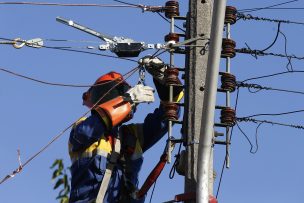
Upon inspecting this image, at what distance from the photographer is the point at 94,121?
8.77 meters

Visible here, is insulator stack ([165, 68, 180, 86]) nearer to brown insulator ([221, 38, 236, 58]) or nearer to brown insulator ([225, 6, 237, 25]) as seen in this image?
brown insulator ([221, 38, 236, 58])

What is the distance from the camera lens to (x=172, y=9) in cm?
901

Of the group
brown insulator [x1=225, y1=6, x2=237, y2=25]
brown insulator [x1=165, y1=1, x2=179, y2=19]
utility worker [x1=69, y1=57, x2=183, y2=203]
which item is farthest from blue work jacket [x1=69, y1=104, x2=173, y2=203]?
brown insulator [x1=225, y1=6, x2=237, y2=25]

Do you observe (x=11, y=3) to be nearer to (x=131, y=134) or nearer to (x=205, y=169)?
(x=131, y=134)

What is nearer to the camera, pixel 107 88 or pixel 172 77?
pixel 172 77

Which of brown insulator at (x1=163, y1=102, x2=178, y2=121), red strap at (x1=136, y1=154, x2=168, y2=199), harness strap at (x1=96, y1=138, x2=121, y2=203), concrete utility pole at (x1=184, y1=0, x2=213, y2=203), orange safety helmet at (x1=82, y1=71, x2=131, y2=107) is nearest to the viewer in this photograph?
concrete utility pole at (x1=184, y1=0, x2=213, y2=203)

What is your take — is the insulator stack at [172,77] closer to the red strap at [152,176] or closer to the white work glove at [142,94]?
the white work glove at [142,94]

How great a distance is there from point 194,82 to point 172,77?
32 centimetres

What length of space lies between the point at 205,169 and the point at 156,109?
1.79 m

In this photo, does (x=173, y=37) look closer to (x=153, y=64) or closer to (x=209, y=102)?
(x=153, y=64)

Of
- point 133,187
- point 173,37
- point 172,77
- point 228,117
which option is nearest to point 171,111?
point 172,77

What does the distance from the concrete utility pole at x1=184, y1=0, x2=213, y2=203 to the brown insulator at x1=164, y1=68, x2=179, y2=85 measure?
13 cm

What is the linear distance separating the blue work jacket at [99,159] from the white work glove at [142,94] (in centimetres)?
28

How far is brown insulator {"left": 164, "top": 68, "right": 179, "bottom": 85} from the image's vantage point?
8.66 m
